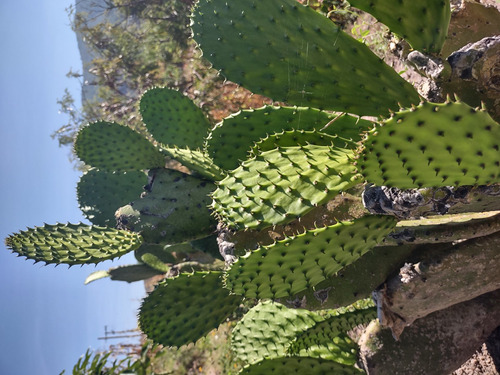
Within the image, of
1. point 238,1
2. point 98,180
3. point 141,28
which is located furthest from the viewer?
point 141,28

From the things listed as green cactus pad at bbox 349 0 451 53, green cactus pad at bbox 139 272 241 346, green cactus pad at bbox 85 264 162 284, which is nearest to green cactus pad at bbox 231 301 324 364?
green cactus pad at bbox 139 272 241 346

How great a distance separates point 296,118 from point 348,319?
0.96m

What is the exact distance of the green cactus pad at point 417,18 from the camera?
46.3 inches

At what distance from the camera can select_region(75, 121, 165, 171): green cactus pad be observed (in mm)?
2131

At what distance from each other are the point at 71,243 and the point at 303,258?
1.11m

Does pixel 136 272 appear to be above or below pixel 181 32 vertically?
below

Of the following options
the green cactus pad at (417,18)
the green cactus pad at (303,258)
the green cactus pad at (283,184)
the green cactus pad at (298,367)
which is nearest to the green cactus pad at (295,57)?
the green cactus pad at (417,18)

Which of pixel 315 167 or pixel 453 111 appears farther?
pixel 315 167

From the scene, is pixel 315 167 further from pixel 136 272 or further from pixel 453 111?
pixel 136 272

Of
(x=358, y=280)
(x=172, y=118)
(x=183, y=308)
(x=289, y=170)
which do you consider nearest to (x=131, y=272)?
(x=172, y=118)

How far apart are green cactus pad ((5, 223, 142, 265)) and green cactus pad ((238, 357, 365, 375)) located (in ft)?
2.42

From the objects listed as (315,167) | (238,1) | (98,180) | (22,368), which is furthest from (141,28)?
(22,368)

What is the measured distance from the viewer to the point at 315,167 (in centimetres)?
114

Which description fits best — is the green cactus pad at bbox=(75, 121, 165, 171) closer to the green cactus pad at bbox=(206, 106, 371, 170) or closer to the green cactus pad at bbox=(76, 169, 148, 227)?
the green cactus pad at bbox=(76, 169, 148, 227)
